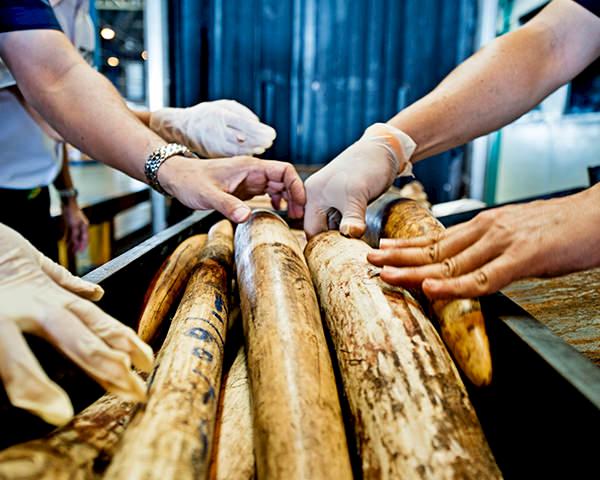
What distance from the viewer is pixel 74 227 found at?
2.79m

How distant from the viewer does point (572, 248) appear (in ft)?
2.76

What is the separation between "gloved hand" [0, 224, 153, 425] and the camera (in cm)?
58

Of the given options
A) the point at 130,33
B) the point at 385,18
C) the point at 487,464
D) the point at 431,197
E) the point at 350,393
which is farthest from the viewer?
the point at 130,33

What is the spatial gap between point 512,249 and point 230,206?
28.6 inches

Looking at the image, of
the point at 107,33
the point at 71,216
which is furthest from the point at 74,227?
the point at 107,33

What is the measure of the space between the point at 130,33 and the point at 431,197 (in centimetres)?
502

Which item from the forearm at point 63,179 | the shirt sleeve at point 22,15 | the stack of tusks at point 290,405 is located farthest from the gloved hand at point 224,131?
the forearm at point 63,179

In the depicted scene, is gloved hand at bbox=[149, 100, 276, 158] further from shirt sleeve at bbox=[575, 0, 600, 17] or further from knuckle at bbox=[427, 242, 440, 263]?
shirt sleeve at bbox=[575, 0, 600, 17]

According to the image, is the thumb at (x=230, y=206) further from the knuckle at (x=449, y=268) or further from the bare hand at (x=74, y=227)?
the bare hand at (x=74, y=227)

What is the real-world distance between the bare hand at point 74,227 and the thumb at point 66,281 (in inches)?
85.2

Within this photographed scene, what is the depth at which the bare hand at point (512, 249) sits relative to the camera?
828mm

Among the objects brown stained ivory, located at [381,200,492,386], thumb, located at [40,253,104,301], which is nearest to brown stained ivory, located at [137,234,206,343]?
thumb, located at [40,253,104,301]

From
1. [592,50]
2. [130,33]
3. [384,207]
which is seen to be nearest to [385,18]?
[592,50]

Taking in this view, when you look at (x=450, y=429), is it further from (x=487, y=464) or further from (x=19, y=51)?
(x=19, y=51)
